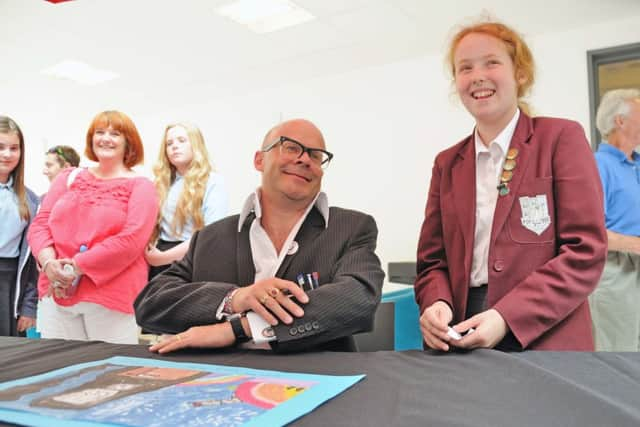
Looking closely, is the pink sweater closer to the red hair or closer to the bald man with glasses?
the red hair

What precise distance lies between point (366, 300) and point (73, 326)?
4.65 feet

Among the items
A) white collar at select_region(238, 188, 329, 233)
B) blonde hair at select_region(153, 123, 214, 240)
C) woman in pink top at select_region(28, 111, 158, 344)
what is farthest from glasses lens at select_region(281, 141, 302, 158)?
blonde hair at select_region(153, 123, 214, 240)

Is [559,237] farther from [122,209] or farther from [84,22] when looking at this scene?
[84,22]

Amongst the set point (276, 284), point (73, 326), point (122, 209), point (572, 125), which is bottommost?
point (73, 326)

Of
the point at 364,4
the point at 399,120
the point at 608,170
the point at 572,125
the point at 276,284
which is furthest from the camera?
the point at 399,120

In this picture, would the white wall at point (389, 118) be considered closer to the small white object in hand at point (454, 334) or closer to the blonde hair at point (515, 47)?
the blonde hair at point (515, 47)

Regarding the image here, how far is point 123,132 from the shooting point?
2334 mm

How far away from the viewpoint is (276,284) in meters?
1.12

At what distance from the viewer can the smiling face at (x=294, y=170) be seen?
1453 millimetres

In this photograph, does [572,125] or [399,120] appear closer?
[572,125]

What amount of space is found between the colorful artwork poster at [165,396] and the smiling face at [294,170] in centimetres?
66

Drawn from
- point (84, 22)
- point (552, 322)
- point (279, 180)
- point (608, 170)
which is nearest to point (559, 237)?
point (552, 322)

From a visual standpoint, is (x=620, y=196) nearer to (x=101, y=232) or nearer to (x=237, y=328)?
(x=237, y=328)

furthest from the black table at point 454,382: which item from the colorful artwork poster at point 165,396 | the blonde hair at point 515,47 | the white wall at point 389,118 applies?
the white wall at point 389,118
